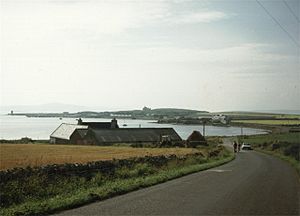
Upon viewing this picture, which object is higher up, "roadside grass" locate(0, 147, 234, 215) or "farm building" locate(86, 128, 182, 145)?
"roadside grass" locate(0, 147, 234, 215)

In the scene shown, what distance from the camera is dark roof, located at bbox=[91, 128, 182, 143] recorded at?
8831 centimetres

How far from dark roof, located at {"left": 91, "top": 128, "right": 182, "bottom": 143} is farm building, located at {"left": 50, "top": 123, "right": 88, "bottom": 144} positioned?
356 centimetres

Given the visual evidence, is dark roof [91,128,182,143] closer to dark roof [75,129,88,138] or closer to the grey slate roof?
dark roof [75,129,88,138]

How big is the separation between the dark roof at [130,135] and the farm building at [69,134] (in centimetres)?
356

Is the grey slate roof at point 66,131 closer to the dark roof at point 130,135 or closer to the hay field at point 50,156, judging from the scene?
the dark roof at point 130,135

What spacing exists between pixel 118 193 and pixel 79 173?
487 centimetres

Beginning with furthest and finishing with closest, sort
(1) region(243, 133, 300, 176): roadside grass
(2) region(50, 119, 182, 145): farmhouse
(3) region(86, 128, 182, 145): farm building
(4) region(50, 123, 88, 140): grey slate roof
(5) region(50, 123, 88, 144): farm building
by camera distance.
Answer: (4) region(50, 123, 88, 140): grey slate roof < (5) region(50, 123, 88, 144): farm building < (2) region(50, 119, 182, 145): farmhouse < (3) region(86, 128, 182, 145): farm building < (1) region(243, 133, 300, 176): roadside grass

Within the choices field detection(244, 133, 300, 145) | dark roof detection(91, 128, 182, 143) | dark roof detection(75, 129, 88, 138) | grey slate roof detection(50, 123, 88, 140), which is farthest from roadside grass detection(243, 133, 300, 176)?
grey slate roof detection(50, 123, 88, 140)

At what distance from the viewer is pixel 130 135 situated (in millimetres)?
91250

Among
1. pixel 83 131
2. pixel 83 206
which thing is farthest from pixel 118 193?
pixel 83 131

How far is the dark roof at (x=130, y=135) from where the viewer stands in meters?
88.3

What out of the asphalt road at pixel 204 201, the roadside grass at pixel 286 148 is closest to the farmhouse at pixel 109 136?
the roadside grass at pixel 286 148

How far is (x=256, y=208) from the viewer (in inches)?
493

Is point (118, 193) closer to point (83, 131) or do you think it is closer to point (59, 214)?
point (59, 214)
